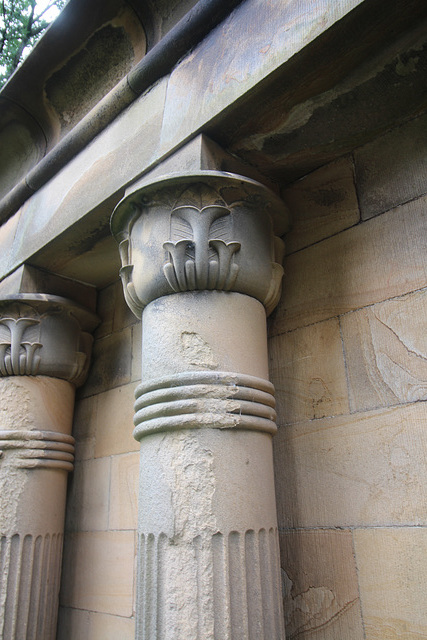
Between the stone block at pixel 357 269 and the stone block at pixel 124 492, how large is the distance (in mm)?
982

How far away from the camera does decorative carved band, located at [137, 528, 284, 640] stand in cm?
120

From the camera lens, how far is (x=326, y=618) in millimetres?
1400

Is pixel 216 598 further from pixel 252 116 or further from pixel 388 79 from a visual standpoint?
pixel 388 79

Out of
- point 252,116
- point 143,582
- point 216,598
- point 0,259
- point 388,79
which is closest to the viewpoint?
point 216,598

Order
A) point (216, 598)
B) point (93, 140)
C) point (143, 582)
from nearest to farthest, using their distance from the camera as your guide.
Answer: point (216, 598) → point (143, 582) → point (93, 140)

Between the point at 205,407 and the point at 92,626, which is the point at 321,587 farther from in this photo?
the point at 92,626

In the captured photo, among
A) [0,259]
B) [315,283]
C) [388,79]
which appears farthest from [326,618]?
[0,259]

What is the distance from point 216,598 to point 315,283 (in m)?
1.04

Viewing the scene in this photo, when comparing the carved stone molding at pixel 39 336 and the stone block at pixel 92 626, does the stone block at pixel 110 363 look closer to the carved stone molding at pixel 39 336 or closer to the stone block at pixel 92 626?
the carved stone molding at pixel 39 336

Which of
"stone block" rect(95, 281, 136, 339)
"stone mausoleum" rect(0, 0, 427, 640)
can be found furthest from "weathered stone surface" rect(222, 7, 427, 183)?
"stone block" rect(95, 281, 136, 339)

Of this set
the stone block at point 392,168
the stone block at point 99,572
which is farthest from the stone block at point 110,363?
the stone block at point 392,168

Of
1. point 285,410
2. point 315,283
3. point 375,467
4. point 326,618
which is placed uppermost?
point 315,283

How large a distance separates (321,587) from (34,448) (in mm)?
1427

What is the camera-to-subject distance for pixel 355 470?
1460mm
